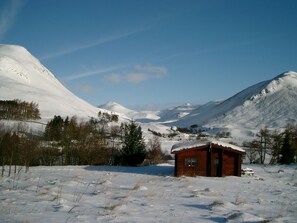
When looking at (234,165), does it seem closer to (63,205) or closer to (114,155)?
(114,155)

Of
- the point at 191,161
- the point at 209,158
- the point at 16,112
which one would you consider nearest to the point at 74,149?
the point at 191,161

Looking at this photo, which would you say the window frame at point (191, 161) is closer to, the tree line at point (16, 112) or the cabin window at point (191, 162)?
the cabin window at point (191, 162)

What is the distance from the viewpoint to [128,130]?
43.7 metres

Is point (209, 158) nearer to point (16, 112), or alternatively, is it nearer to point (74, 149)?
point (74, 149)

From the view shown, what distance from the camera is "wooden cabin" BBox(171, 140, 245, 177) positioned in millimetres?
34450

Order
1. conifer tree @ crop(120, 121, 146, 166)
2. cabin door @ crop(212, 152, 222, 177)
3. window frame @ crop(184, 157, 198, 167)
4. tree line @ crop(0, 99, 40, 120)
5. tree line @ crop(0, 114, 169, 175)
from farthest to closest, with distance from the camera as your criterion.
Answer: tree line @ crop(0, 99, 40, 120)
conifer tree @ crop(120, 121, 146, 166)
tree line @ crop(0, 114, 169, 175)
cabin door @ crop(212, 152, 222, 177)
window frame @ crop(184, 157, 198, 167)

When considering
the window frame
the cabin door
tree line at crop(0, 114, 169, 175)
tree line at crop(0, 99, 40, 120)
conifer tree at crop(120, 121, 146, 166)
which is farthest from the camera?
tree line at crop(0, 99, 40, 120)

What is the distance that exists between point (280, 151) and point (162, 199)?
45612mm

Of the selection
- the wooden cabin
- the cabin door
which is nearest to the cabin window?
the wooden cabin

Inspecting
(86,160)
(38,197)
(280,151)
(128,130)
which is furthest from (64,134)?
(38,197)

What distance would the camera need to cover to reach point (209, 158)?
3484cm

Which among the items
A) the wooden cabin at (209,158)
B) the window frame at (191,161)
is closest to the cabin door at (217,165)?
the wooden cabin at (209,158)

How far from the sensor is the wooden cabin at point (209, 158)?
3445 cm

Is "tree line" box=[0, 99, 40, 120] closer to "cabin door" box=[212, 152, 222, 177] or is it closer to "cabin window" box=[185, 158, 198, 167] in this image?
"cabin window" box=[185, 158, 198, 167]
